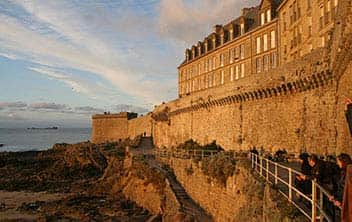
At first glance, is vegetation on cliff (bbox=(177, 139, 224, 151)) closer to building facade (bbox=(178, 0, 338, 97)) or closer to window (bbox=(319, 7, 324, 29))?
building facade (bbox=(178, 0, 338, 97))

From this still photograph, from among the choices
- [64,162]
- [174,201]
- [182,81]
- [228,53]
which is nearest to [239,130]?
[174,201]

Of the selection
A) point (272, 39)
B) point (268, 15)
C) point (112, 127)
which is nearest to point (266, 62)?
point (272, 39)

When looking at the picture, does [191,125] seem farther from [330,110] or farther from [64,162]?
[330,110]

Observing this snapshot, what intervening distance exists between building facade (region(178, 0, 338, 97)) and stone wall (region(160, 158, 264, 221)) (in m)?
8.12

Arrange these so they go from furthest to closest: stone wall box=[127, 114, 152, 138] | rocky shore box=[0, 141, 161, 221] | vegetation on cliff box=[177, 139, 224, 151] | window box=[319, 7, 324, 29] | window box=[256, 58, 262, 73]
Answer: stone wall box=[127, 114, 152, 138] → window box=[256, 58, 262, 73] → vegetation on cliff box=[177, 139, 224, 151] → window box=[319, 7, 324, 29] → rocky shore box=[0, 141, 161, 221]

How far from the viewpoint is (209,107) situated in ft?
110

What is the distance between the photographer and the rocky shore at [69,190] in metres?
23.2

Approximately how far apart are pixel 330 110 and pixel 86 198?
56.9 feet

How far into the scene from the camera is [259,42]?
38.4 meters

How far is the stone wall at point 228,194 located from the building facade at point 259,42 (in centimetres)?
812

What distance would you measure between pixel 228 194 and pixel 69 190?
2036cm

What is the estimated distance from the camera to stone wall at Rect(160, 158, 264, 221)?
37.3 feet

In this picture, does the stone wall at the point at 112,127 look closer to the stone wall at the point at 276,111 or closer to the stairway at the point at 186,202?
the stone wall at the point at 276,111

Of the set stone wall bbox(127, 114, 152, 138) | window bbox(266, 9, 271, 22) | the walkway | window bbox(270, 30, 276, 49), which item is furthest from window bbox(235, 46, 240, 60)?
the walkway
